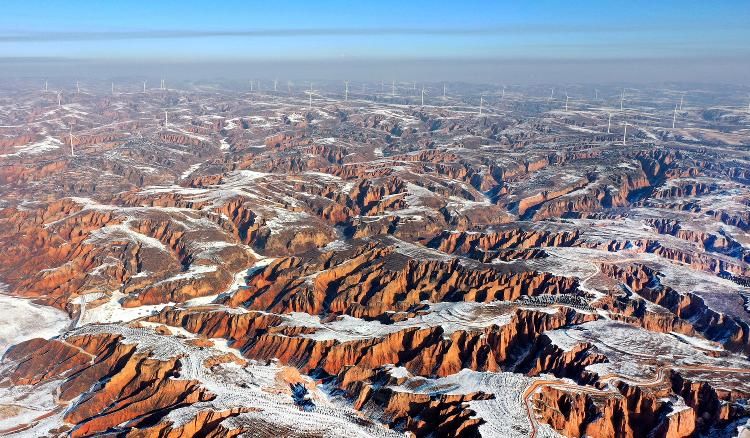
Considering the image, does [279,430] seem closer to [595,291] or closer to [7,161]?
[595,291]

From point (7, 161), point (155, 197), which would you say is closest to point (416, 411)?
point (155, 197)

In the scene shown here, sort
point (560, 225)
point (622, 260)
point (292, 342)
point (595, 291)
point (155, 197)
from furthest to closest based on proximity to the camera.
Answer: point (155, 197) → point (560, 225) → point (622, 260) → point (595, 291) → point (292, 342)

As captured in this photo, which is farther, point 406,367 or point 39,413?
point 406,367

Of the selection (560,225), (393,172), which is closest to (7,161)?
(393,172)

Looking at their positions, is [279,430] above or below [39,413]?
above

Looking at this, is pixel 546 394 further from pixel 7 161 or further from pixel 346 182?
pixel 7 161

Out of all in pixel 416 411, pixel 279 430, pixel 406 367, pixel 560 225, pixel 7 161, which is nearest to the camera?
pixel 279 430
